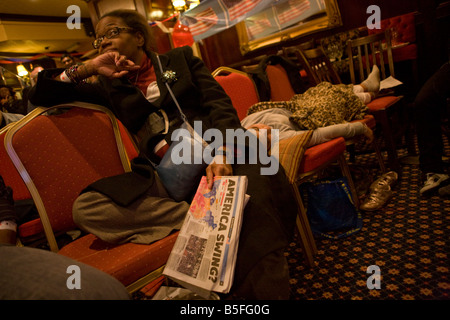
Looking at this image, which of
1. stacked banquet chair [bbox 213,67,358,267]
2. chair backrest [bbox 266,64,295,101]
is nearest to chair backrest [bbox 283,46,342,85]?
chair backrest [bbox 266,64,295,101]

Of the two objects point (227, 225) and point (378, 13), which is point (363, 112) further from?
point (378, 13)

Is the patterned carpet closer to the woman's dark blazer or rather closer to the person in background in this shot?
the person in background

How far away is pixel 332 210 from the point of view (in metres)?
1.49

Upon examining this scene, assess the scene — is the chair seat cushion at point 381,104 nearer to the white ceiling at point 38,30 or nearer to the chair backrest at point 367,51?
the chair backrest at point 367,51

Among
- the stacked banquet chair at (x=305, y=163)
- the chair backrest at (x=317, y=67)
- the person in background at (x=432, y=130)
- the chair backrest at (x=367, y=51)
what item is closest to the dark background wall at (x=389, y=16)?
the chair backrest at (x=367, y=51)

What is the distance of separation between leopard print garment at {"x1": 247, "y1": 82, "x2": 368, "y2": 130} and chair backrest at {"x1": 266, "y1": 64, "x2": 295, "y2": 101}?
35cm

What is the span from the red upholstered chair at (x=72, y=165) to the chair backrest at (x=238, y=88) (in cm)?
95

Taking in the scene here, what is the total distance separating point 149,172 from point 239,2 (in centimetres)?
594

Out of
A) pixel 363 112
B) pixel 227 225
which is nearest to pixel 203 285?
pixel 227 225

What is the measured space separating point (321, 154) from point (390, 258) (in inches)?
22.3

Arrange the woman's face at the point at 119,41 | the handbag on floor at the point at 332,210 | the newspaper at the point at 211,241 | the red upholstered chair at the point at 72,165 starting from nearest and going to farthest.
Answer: the newspaper at the point at 211,241
the red upholstered chair at the point at 72,165
the woman's face at the point at 119,41
the handbag on floor at the point at 332,210

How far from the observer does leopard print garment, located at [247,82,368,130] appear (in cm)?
162

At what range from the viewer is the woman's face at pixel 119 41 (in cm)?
129

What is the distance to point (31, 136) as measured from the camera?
109 cm
